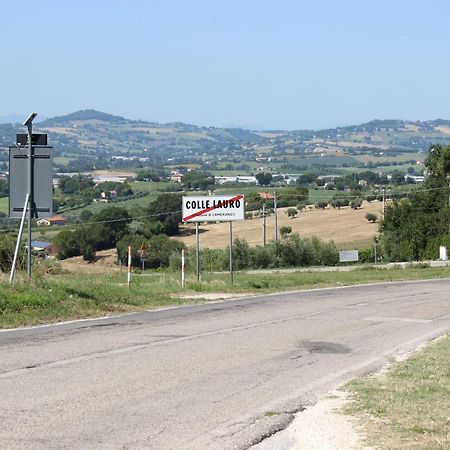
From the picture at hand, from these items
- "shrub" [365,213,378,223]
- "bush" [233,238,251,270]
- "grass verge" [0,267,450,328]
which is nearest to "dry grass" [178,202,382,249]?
"shrub" [365,213,378,223]

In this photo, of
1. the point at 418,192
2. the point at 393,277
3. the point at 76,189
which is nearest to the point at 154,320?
the point at 393,277

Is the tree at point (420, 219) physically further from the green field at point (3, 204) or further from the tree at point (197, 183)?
the tree at point (197, 183)

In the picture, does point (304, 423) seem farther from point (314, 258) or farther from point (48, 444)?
point (314, 258)

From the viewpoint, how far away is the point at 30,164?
2039cm

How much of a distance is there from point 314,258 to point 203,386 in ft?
199

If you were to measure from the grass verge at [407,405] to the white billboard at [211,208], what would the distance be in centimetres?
2028

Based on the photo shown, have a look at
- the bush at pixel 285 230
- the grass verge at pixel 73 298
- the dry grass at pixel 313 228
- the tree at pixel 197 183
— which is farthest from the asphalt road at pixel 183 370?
the tree at pixel 197 183

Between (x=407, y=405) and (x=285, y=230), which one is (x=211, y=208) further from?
(x=285, y=230)

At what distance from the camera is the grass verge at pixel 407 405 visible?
8148 mm

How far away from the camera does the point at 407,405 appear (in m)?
9.75

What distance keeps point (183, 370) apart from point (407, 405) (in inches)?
129

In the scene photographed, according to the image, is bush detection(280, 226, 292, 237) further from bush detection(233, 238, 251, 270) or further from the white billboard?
the white billboard

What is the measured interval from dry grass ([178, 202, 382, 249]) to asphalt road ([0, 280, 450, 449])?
192ft

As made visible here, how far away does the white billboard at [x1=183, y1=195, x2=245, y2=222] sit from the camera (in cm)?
3375
